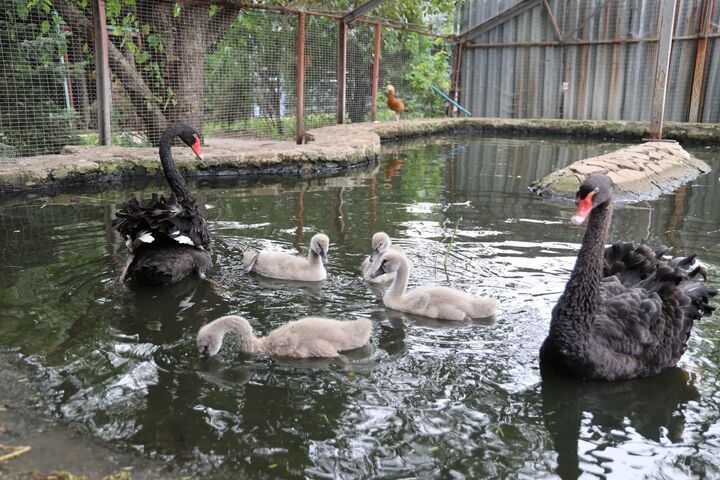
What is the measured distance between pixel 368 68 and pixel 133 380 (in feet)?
36.5

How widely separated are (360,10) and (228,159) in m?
3.59

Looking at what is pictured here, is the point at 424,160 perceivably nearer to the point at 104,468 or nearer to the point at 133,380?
the point at 133,380

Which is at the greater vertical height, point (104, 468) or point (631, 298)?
point (631, 298)

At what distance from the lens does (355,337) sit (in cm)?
325

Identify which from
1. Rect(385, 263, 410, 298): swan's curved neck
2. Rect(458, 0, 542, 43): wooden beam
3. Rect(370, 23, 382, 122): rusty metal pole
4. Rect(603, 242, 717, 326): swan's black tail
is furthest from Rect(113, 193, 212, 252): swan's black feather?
Rect(458, 0, 542, 43): wooden beam

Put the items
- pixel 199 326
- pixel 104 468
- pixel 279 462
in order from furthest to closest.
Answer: pixel 199 326
pixel 279 462
pixel 104 468

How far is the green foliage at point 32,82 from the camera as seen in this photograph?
25.1 ft

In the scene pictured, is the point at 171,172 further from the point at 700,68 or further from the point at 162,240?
the point at 700,68

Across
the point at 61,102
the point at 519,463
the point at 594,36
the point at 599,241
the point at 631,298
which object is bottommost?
the point at 519,463

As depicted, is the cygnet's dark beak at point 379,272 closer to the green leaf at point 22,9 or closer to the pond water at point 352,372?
the pond water at point 352,372

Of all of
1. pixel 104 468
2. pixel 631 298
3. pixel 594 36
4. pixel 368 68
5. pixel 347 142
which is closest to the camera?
pixel 104 468

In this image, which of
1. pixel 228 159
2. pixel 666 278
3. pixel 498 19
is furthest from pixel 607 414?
pixel 498 19

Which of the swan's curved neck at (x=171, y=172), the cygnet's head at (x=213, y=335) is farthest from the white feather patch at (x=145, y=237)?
the cygnet's head at (x=213, y=335)

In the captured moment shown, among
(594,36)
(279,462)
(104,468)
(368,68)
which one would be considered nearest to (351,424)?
(279,462)
